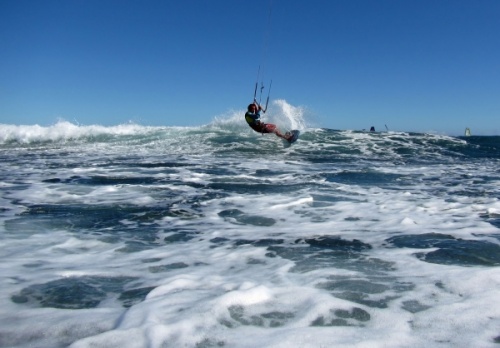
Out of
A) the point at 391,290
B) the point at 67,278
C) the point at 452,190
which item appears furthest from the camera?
the point at 452,190

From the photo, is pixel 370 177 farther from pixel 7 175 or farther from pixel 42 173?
pixel 7 175

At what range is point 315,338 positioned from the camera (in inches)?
97.0

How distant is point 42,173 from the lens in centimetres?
1088

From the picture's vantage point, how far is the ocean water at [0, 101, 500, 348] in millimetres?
2557

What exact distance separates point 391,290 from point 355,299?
15.2 inches

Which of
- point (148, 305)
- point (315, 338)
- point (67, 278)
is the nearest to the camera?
point (315, 338)

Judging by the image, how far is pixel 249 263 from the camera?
4023 mm

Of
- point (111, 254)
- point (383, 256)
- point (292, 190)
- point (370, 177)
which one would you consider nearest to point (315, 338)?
point (383, 256)

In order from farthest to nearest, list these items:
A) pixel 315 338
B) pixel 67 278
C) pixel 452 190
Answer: pixel 452 190, pixel 67 278, pixel 315 338

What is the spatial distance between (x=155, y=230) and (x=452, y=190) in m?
6.36

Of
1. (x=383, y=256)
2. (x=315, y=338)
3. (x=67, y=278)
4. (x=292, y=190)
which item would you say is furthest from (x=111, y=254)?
(x=292, y=190)

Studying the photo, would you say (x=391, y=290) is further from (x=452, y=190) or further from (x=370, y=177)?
(x=370, y=177)

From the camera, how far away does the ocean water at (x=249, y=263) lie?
8.39ft

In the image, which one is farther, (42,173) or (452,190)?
(42,173)
